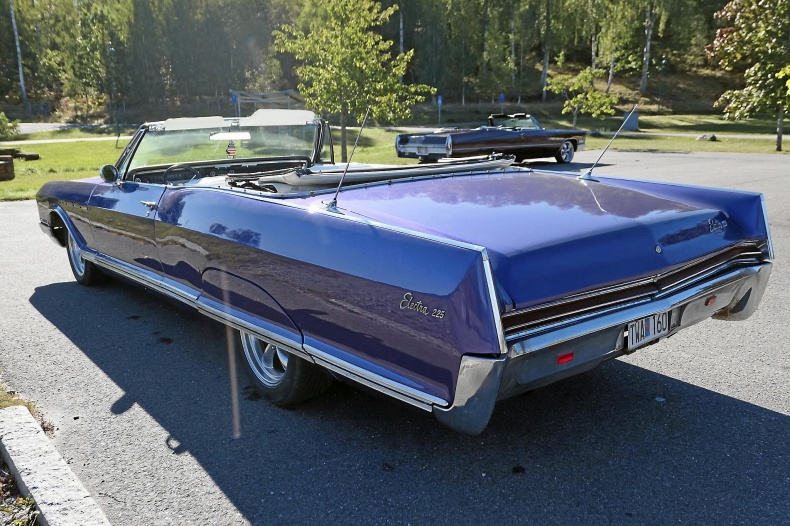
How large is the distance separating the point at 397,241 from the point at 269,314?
85 cm

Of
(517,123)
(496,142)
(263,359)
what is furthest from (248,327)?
(517,123)

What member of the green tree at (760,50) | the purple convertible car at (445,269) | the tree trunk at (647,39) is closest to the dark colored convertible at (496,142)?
the green tree at (760,50)

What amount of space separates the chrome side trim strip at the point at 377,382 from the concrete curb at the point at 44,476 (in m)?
0.98

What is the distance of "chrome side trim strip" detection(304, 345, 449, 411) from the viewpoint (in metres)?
2.45

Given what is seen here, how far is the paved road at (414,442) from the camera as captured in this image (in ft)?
8.29

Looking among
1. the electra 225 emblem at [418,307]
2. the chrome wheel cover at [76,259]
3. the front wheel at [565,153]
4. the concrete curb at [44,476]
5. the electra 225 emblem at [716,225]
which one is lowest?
the front wheel at [565,153]

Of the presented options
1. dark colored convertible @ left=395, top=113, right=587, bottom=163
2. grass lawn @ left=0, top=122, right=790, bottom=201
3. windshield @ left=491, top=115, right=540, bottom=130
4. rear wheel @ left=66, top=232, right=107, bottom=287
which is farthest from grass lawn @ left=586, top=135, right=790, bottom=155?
rear wheel @ left=66, top=232, right=107, bottom=287

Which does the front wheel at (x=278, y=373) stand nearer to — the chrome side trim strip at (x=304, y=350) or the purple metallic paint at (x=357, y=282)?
the chrome side trim strip at (x=304, y=350)

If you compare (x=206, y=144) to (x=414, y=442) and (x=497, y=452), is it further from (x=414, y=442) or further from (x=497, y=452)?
(x=497, y=452)

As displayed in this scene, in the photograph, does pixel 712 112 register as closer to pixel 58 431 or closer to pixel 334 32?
pixel 334 32

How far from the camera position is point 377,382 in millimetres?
2594

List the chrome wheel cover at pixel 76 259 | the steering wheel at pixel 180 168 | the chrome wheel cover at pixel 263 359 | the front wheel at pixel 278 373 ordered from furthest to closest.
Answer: the chrome wheel cover at pixel 76 259 < the steering wheel at pixel 180 168 < the chrome wheel cover at pixel 263 359 < the front wheel at pixel 278 373

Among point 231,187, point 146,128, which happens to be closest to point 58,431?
point 231,187

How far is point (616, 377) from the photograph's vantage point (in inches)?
146
